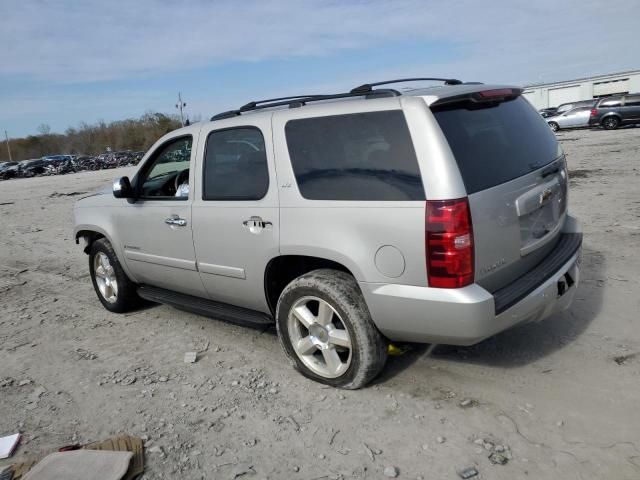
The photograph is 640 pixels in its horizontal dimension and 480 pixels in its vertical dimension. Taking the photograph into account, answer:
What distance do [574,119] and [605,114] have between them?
237 cm

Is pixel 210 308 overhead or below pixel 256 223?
below

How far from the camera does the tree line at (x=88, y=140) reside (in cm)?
8494

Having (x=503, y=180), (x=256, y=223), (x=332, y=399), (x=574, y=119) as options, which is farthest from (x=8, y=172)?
(x=503, y=180)

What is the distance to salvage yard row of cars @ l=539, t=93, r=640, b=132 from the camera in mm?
25438

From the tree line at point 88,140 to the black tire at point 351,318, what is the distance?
86.2 meters

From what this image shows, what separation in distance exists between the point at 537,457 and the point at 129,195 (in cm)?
379

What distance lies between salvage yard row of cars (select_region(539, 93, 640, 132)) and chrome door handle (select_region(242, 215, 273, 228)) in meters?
27.1

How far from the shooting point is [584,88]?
71.2 m

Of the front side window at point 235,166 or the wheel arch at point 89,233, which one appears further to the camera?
the wheel arch at point 89,233

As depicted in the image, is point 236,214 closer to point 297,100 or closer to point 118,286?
point 297,100

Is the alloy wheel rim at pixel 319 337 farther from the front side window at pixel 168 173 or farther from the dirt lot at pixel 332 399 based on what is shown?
the front side window at pixel 168 173

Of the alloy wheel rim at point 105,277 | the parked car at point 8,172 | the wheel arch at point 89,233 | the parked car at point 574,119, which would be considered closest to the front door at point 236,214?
the alloy wheel rim at point 105,277

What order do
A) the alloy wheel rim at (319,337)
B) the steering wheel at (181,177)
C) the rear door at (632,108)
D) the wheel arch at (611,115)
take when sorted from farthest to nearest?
the wheel arch at (611,115)
the rear door at (632,108)
the steering wheel at (181,177)
the alloy wheel rim at (319,337)

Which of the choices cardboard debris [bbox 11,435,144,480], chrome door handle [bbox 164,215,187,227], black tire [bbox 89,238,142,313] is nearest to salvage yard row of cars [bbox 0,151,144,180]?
black tire [bbox 89,238,142,313]
